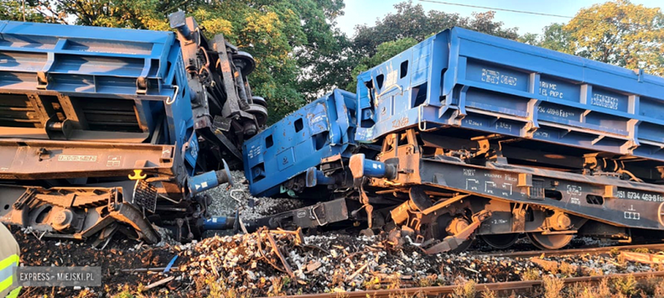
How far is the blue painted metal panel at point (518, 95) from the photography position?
5.40 m

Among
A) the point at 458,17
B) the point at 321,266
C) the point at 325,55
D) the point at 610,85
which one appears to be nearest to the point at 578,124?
the point at 610,85

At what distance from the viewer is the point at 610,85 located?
6.21m

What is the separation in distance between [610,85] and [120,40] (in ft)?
23.4

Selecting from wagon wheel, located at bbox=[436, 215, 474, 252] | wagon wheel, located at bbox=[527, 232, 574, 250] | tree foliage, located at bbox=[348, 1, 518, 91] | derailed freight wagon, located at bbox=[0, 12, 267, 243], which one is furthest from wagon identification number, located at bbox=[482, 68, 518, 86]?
tree foliage, located at bbox=[348, 1, 518, 91]

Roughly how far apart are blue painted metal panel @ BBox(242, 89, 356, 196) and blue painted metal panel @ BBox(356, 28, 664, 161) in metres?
1.23

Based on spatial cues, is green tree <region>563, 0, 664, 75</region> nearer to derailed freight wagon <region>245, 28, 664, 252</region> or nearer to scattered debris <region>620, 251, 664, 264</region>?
derailed freight wagon <region>245, 28, 664, 252</region>

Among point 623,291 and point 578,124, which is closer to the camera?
point 623,291

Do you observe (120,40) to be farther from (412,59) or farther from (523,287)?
(523,287)

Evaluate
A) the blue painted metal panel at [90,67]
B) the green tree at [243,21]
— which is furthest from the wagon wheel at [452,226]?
the green tree at [243,21]

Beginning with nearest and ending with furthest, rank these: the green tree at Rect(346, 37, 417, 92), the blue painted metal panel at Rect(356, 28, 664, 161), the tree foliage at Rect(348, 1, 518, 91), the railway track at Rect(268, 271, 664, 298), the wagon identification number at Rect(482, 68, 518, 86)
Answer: the railway track at Rect(268, 271, 664, 298) → the blue painted metal panel at Rect(356, 28, 664, 161) → the wagon identification number at Rect(482, 68, 518, 86) → the green tree at Rect(346, 37, 417, 92) → the tree foliage at Rect(348, 1, 518, 91)

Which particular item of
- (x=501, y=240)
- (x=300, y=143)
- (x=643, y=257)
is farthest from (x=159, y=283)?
(x=643, y=257)

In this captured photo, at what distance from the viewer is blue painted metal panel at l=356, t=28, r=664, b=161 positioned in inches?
213

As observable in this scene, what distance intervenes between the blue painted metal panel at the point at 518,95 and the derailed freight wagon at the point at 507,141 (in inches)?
0.7

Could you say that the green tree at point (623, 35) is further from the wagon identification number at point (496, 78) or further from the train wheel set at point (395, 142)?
the wagon identification number at point (496, 78)
